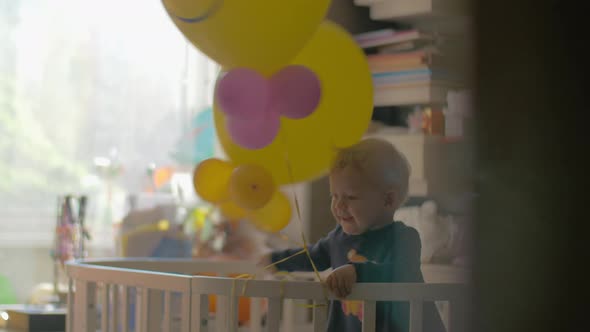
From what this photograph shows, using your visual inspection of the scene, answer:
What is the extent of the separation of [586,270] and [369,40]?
0.97 metres

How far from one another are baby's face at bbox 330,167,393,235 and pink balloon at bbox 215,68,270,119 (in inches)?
6.2

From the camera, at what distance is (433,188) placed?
112 cm

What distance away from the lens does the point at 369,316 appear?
1.13 m

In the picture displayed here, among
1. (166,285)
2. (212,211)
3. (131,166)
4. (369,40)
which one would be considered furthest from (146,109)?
(166,285)

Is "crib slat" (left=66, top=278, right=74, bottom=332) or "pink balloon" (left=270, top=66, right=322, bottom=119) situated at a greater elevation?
"pink balloon" (left=270, top=66, right=322, bottom=119)

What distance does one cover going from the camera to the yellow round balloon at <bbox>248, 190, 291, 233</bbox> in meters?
1.46

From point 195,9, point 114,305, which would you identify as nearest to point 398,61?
point 195,9

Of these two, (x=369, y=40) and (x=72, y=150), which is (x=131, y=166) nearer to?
(x=72, y=150)

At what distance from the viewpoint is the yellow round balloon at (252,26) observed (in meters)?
1.25

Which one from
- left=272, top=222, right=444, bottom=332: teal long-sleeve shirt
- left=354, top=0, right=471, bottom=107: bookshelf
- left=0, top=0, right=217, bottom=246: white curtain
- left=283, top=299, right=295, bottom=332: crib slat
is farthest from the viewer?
left=0, top=0, right=217, bottom=246: white curtain

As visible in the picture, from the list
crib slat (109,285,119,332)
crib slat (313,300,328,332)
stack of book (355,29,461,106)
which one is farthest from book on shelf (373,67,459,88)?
crib slat (109,285,119,332)

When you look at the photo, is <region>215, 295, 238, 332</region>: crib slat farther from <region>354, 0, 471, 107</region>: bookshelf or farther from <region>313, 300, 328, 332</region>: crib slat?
<region>354, 0, 471, 107</region>: bookshelf

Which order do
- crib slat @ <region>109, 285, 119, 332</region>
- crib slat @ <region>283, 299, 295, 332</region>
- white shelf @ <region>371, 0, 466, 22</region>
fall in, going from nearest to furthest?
white shelf @ <region>371, 0, 466, 22</region>, crib slat @ <region>109, 285, 119, 332</region>, crib slat @ <region>283, 299, 295, 332</region>

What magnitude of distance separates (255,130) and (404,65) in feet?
1.04
